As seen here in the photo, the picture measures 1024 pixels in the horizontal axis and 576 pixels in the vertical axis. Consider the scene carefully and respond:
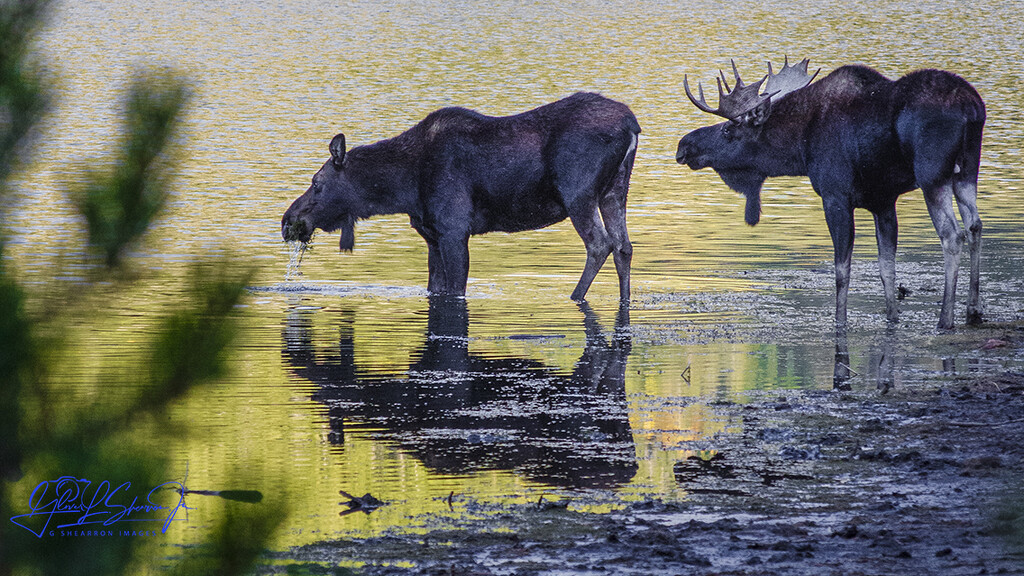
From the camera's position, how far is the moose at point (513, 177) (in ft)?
45.5

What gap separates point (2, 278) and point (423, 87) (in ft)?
119

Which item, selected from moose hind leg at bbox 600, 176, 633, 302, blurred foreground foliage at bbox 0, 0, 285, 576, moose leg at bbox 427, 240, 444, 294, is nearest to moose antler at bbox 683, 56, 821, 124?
moose hind leg at bbox 600, 176, 633, 302

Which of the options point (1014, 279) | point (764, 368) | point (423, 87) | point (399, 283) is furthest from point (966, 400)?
point (423, 87)

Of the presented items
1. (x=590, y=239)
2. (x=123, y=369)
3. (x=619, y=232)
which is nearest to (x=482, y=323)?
(x=590, y=239)

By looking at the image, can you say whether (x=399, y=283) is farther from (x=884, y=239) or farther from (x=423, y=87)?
(x=423, y=87)

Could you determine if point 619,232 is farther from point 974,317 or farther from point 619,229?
point 974,317

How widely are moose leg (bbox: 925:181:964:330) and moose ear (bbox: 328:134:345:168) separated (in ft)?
18.4

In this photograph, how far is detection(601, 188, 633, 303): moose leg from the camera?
46.1 ft

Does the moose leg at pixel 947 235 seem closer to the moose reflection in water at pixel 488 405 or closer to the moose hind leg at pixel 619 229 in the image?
the moose reflection in water at pixel 488 405

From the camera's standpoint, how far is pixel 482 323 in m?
12.7

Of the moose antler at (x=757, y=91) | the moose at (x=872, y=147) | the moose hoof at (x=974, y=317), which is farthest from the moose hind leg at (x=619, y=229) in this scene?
the moose hoof at (x=974, y=317)

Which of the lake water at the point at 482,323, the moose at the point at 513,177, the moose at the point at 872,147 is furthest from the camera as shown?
the moose at the point at 513,177

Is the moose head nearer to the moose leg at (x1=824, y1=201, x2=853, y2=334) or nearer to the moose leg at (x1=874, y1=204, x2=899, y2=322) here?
the moose leg at (x1=824, y1=201, x2=853, y2=334)

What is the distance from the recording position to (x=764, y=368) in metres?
10.5
